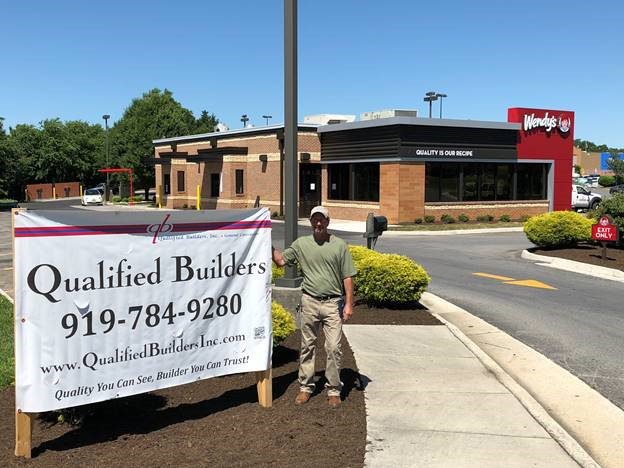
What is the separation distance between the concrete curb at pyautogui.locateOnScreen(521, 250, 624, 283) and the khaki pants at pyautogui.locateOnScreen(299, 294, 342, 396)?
10340mm

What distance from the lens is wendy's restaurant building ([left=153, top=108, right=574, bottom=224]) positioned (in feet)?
95.8

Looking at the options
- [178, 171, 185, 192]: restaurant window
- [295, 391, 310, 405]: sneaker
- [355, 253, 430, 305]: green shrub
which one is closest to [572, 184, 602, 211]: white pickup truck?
[178, 171, 185, 192]: restaurant window

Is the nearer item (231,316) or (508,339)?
(231,316)

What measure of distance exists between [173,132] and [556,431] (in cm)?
6097

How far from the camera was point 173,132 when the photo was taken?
62.8 m

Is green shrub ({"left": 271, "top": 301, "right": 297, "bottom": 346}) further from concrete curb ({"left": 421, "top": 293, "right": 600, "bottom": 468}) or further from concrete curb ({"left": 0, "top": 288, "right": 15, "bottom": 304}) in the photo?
concrete curb ({"left": 0, "top": 288, "right": 15, "bottom": 304})

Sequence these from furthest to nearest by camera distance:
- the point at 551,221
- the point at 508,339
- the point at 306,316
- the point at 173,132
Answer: the point at 173,132
the point at 551,221
the point at 508,339
the point at 306,316

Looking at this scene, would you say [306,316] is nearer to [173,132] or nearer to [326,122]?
[326,122]

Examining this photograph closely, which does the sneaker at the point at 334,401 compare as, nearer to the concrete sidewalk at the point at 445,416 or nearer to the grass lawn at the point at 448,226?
the concrete sidewalk at the point at 445,416

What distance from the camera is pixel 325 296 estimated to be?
17.3 ft

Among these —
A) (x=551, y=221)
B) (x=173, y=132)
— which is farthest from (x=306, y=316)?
(x=173, y=132)

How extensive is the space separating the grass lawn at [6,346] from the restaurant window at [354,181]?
2174cm

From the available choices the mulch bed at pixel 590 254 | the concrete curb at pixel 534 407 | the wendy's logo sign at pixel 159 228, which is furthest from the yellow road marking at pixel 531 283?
the wendy's logo sign at pixel 159 228

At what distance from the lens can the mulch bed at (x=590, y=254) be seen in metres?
15.1
